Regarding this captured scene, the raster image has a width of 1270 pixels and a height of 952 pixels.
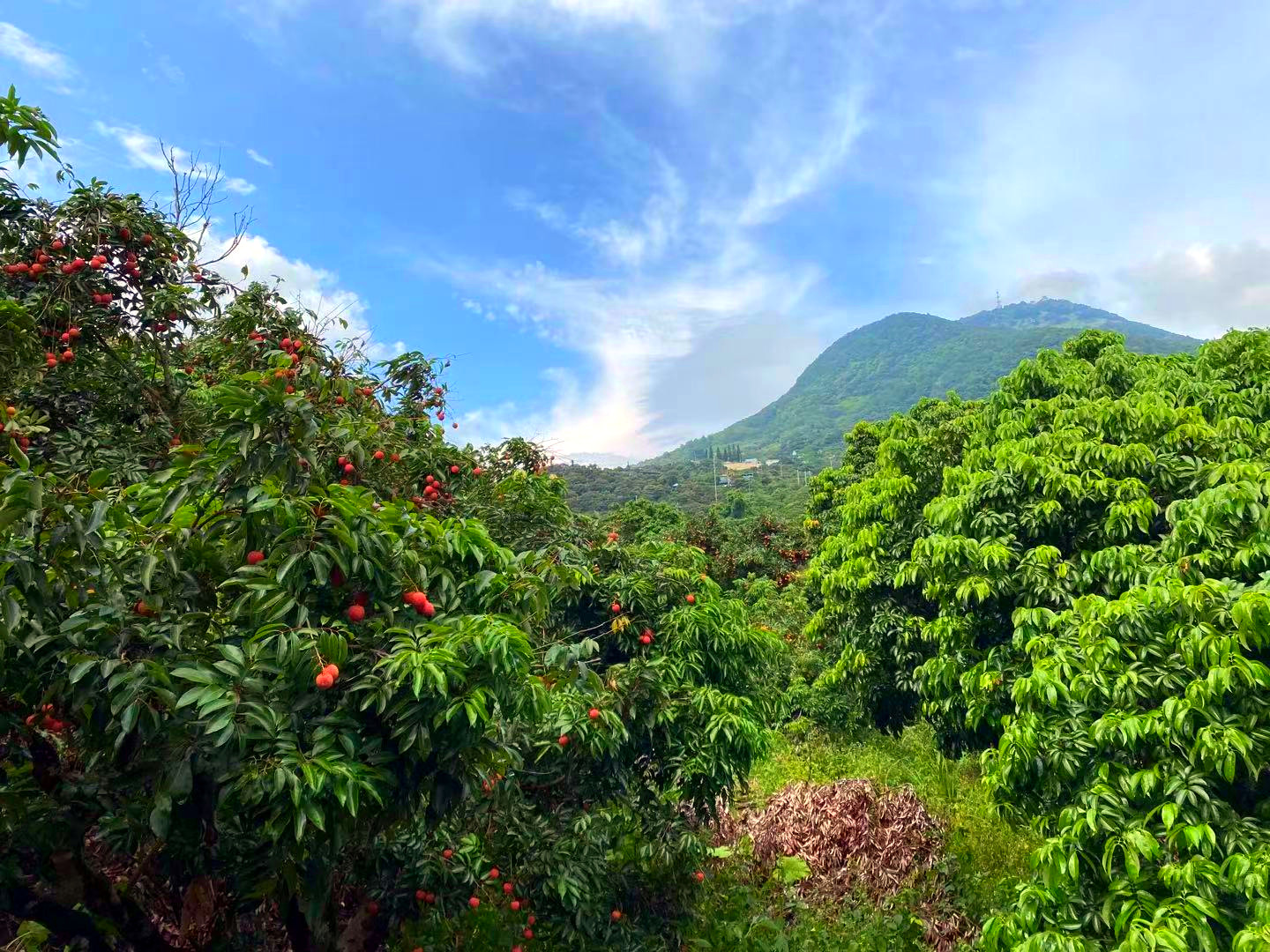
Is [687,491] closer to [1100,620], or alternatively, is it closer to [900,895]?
[900,895]

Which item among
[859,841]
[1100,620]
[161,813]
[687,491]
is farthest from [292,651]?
[687,491]

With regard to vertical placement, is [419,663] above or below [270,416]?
below

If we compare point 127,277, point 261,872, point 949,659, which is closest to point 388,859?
point 261,872

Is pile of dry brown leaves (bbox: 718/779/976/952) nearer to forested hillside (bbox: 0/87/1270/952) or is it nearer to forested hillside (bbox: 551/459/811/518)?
forested hillside (bbox: 0/87/1270/952)

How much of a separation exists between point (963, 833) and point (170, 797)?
30.4 feet

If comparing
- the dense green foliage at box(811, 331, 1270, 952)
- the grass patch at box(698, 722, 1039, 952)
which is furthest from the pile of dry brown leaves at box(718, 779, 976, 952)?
the dense green foliage at box(811, 331, 1270, 952)

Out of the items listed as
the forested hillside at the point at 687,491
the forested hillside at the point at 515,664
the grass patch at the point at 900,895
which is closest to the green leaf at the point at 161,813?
the forested hillside at the point at 515,664

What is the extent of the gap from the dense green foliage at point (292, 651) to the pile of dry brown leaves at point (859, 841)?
236 centimetres

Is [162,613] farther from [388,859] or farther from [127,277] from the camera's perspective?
[388,859]

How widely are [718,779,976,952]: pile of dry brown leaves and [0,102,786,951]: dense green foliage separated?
93.0 inches

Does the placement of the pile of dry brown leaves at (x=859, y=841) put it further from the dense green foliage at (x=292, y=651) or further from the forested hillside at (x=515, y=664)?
the dense green foliage at (x=292, y=651)

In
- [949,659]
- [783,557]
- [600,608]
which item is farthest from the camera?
[783,557]

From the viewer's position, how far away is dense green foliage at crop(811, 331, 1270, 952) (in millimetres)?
3471

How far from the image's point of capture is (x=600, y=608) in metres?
6.04
